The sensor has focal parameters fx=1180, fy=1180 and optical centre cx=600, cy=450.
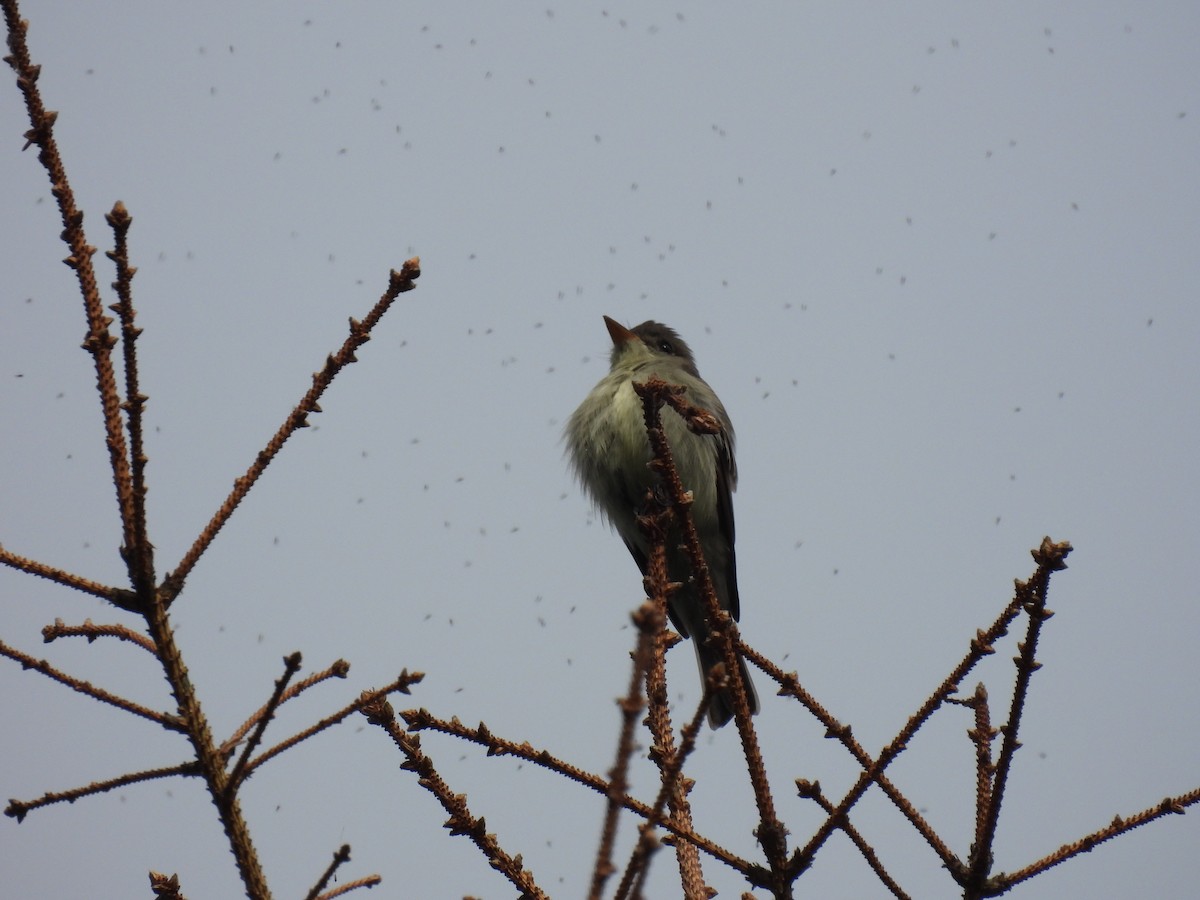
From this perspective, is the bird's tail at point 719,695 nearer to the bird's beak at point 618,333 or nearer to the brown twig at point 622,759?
the bird's beak at point 618,333

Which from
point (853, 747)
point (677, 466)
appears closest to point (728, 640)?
point (853, 747)

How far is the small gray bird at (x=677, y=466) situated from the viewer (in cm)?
698

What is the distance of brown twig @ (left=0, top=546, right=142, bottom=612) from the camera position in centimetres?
203

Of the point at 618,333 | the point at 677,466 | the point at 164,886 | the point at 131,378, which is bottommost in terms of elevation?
the point at 164,886

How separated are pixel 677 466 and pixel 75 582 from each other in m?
5.17

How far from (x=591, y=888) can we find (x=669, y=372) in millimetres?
6700

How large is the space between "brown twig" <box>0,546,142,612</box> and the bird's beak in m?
6.60

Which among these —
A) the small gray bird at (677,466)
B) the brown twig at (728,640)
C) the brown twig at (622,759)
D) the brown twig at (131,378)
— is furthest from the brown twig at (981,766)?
the small gray bird at (677,466)

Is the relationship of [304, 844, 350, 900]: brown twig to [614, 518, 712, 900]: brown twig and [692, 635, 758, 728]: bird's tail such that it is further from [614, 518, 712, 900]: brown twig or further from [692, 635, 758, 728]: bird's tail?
[692, 635, 758, 728]: bird's tail

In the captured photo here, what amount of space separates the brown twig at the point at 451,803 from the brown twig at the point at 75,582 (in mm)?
520

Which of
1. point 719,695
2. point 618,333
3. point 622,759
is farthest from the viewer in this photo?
point 618,333

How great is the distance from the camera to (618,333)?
854cm

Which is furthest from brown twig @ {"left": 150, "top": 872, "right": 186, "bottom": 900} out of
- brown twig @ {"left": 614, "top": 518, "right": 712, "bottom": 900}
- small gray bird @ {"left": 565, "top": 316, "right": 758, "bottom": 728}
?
small gray bird @ {"left": 565, "top": 316, "right": 758, "bottom": 728}

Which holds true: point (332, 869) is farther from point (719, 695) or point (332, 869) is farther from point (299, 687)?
point (719, 695)
